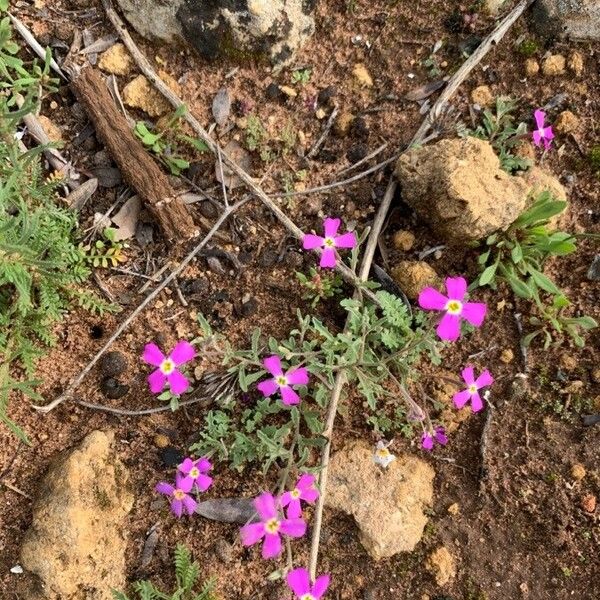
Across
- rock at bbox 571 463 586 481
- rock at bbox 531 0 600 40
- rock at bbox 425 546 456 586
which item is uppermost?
rock at bbox 531 0 600 40

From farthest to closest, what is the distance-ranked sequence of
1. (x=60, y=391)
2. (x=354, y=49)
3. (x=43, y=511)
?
(x=354, y=49), (x=60, y=391), (x=43, y=511)

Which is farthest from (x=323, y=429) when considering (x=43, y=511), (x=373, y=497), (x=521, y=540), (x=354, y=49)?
(x=354, y=49)

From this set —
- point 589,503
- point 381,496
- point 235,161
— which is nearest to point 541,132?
point 235,161

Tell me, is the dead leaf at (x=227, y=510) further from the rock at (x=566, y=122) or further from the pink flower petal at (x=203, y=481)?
the rock at (x=566, y=122)

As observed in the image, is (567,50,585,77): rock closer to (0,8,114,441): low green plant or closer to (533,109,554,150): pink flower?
(533,109,554,150): pink flower

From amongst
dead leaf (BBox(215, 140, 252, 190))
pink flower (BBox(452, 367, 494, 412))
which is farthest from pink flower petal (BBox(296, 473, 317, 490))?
dead leaf (BBox(215, 140, 252, 190))

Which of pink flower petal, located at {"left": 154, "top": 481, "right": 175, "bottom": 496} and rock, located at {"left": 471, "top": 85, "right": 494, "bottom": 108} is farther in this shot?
rock, located at {"left": 471, "top": 85, "right": 494, "bottom": 108}

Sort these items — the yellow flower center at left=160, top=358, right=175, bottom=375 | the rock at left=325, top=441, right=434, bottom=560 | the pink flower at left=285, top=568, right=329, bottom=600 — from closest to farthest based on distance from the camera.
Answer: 1. the pink flower at left=285, top=568, right=329, bottom=600
2. the yellow flower center at left=160, top=358, right=175, bottom=375
3. the rock at left=325, top=441, right=434, bottom=560

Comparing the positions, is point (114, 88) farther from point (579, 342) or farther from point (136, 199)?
point (579, 342)
